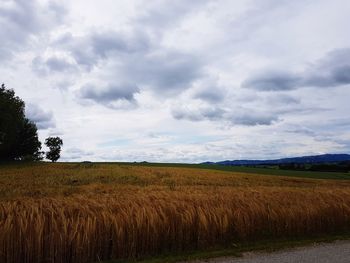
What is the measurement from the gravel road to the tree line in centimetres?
7268

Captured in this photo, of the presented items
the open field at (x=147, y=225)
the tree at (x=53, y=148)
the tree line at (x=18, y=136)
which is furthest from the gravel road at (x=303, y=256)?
the tree at (x=53, y=148)

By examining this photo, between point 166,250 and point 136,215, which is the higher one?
point 136,215

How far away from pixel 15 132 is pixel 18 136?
11.7 metres

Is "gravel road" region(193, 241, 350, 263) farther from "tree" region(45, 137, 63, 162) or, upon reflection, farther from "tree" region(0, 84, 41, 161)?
"tree" region(45, 137, 63, 162)

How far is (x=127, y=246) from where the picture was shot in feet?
36.3

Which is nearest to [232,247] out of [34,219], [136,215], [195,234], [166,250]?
[195,234]

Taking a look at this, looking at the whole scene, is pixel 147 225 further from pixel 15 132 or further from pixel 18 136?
pixel 18 136

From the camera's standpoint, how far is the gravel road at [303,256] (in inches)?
400

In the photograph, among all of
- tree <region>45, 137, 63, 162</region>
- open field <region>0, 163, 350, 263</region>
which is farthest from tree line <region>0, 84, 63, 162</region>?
open field <region>0, 163, 350, 263</region>

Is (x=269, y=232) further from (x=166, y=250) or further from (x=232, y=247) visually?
(x=166, y=250)

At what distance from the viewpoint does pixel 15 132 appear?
262 ft

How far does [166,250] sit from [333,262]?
4.26 meters

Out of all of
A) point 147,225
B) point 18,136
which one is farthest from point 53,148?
A: point 147,225

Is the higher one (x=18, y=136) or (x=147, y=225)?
(x=18, y=136)
